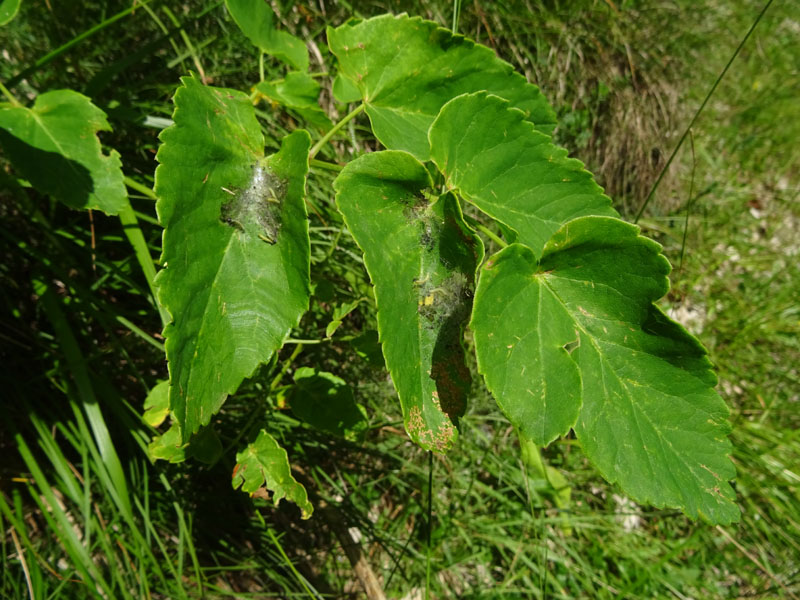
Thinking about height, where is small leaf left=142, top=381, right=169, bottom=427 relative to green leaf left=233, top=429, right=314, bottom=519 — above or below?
below

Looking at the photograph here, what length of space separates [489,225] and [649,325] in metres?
1.32

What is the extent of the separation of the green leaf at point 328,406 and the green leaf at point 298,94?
0.56m

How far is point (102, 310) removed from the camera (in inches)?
62.9

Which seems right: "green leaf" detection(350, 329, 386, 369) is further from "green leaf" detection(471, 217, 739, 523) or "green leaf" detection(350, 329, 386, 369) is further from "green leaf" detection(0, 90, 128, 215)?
"green leaf" detection(0, 90, 128, 215)

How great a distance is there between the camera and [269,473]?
1.13 metres

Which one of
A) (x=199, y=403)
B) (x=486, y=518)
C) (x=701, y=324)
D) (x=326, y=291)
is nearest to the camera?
Result: (x=199, y=403)

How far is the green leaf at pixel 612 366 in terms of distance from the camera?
79cm

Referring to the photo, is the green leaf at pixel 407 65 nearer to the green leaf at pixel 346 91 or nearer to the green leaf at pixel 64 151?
the green leaf at pixel 346 91

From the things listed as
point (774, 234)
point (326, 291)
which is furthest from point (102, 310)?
point (774, 234)

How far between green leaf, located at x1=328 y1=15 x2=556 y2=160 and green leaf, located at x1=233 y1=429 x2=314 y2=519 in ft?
2.27

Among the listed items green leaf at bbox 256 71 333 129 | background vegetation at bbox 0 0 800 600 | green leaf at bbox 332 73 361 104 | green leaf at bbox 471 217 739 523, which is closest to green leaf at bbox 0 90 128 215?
background vegetation at bbox 0 0 800 600

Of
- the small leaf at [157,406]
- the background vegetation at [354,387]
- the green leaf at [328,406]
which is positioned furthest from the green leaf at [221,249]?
the small leaf at [157,406]

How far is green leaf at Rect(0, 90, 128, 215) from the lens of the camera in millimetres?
1077

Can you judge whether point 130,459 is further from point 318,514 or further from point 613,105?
point 613,105
